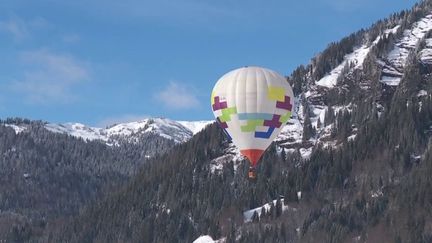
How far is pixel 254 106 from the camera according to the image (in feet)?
328

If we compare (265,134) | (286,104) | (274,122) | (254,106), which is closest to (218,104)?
(254,106)

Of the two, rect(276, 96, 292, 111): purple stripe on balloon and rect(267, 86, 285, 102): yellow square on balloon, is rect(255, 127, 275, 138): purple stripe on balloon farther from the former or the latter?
rect(267, 86, 285, 102): yellow square on balloon

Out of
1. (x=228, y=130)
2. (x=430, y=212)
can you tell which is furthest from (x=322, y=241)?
(x=228, y=130)

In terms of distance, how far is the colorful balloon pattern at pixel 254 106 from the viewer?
99.6 m

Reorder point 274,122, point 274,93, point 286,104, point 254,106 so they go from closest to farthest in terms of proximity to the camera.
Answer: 1. point 274,93
2. point 254,106
3. point 274,122
4. point 286,104

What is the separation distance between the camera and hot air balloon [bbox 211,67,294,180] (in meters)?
99.6

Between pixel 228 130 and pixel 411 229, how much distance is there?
323 feet

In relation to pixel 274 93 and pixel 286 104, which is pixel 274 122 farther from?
pixel 274 93

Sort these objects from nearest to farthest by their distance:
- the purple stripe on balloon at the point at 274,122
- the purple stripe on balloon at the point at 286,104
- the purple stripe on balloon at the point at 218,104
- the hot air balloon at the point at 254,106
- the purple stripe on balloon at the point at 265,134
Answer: the hot air balloon at the point at 254,106
the purple stripe on balloon at the point at 265,134
the purple stripe on balloon at the point at 274,122
the purple stripe on balloon at the point at 286,104
the purple stripe on balloon at the point at 218,104

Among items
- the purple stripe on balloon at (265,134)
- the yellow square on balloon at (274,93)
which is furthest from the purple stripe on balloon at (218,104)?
the yellow square on balloon at (274,93)

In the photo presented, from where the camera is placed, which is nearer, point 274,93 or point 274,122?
point 274,93

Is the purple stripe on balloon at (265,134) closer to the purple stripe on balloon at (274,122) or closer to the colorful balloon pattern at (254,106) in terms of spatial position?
the colorful balloon pattern at (254,106)

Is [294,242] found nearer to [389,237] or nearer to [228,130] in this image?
[389,237]

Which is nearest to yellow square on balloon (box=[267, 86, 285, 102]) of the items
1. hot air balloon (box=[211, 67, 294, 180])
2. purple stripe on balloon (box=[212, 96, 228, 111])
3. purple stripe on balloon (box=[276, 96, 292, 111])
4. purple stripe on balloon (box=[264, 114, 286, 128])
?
hot air balloon (box=[211, 67, 294, 180])
